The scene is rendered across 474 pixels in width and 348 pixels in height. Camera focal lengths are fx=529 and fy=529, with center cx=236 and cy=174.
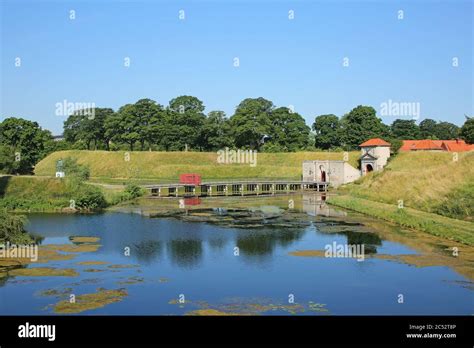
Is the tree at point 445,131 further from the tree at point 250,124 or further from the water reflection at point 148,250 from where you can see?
the water reflection at point 148,250

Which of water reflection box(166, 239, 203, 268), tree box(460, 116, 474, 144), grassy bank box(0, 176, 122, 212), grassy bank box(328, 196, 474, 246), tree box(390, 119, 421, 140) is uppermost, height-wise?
tree box(390, 119, 421, 140)

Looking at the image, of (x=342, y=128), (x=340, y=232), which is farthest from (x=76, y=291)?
(x=342, y=128)

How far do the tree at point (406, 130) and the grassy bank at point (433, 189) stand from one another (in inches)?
2328

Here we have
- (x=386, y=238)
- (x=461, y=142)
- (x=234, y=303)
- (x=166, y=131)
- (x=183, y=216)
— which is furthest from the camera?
(x=166, y=131)

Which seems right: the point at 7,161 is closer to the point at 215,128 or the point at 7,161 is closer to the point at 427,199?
the point at 215,128

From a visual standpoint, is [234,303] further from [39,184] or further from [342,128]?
[342,128]

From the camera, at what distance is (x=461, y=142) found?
10800cm

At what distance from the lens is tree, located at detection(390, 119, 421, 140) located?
139500 millimetres

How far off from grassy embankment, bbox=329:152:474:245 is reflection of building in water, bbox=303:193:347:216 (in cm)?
206

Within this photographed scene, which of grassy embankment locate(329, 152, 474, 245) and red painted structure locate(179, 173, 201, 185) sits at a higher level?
red painted structure locate(179, 173, 201, 185)

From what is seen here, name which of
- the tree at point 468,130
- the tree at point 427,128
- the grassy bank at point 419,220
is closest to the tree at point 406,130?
the tree at point 427,128

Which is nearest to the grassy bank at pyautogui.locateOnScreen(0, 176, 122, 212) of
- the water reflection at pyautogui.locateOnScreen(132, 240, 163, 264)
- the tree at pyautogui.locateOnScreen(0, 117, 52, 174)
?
the water reflection at pyautogui.locateOnScreen(132, 240, 163, 264)

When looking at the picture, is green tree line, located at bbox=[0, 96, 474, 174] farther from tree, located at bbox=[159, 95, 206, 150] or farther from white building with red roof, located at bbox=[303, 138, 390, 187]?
white building with red roof, located at bbox=[303, 138, 390, 187]
